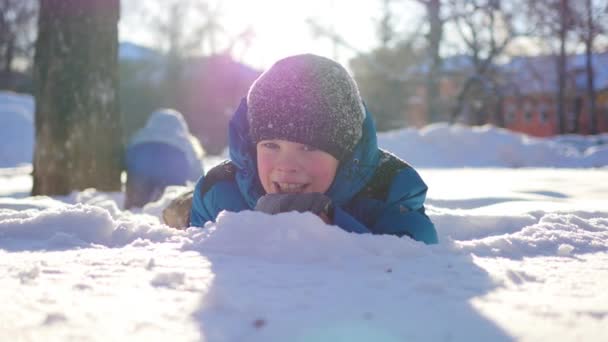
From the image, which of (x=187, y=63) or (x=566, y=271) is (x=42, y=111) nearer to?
(x=566, y=271)

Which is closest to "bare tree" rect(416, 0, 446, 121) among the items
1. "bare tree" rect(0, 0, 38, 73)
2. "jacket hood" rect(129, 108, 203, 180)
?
"jacket hood" rect(129, 108, 203, 180)

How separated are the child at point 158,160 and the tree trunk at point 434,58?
398 inches

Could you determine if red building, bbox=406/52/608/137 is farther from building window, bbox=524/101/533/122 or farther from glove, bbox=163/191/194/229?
glove, bbox=163/191/194/229

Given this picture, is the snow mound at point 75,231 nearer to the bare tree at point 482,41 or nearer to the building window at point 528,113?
the bare tree at point 482,41

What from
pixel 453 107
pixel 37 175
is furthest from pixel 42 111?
pixel 453 107

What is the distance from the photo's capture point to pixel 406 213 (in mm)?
1857

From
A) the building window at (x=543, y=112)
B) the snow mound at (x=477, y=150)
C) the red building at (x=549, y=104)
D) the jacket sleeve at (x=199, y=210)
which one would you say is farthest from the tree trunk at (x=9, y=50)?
the building window at (x=543, y=112)

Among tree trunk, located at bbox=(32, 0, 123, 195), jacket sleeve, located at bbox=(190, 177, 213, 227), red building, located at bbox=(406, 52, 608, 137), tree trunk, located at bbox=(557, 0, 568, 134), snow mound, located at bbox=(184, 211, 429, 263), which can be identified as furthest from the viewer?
red building, located at bbox=(406, 52, 608, 137)

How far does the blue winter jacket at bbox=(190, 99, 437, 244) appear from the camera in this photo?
1.85m

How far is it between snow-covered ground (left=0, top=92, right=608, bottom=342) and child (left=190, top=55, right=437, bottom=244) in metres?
0.36

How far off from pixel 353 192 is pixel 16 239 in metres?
1.13

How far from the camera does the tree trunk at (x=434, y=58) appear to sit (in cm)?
1300

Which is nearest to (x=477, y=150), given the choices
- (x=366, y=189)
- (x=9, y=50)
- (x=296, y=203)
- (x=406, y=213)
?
(x=366, y=189)

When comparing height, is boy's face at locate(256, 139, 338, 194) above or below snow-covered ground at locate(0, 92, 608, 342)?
above
